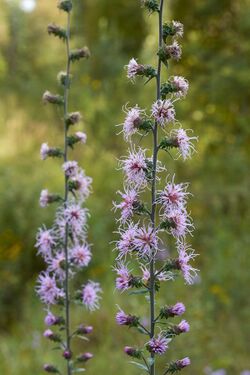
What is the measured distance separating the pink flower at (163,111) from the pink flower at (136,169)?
15 cm

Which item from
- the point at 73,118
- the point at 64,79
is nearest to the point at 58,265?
the point at 73,118

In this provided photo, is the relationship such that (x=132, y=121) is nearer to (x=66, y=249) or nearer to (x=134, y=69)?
(x=134, y=69)

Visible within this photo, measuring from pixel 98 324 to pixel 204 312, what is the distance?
126 cm

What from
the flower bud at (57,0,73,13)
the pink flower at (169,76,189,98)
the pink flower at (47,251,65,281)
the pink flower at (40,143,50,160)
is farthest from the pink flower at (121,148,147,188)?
the flower bud at (57,0,73,13)

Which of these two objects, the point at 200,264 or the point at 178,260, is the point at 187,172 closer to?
the point at 200,264

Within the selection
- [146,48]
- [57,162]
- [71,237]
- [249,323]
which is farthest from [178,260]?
[146,48]

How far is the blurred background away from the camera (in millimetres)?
6715

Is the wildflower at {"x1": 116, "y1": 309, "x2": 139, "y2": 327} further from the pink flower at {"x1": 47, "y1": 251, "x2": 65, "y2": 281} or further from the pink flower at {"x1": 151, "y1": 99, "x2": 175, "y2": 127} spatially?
the pink flower at {"x1": 47, "y1": 251, "x2": 65, "y2": 281}

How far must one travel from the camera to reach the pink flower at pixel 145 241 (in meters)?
2.43

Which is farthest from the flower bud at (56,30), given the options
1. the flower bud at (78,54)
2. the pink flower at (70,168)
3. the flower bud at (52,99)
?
the pink flower at (70,168)

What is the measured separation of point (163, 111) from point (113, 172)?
29.2 ft

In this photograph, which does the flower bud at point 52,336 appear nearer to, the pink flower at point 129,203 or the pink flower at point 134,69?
the pink flower at point 129,203

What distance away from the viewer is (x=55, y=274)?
344cm

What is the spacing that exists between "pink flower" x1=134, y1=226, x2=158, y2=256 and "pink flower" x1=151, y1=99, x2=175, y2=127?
40cm
